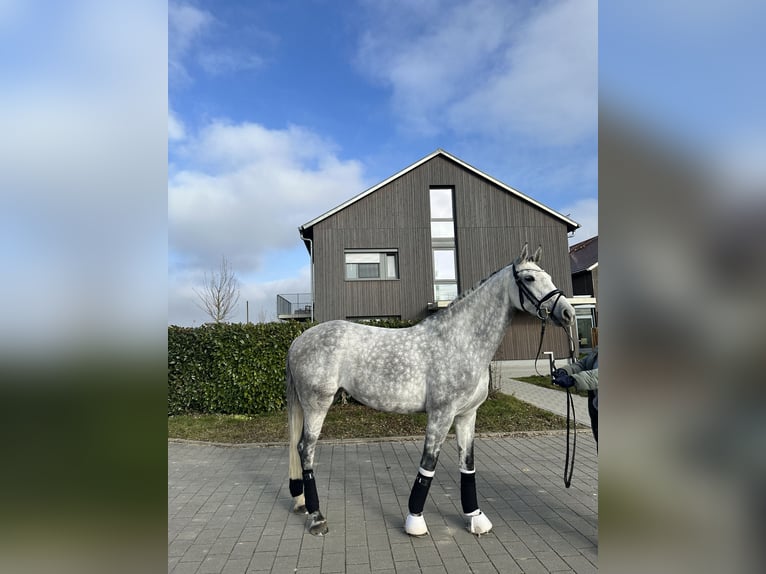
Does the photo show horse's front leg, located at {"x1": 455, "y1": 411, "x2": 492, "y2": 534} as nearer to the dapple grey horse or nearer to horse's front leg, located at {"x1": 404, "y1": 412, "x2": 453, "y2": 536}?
the dapple grey horse

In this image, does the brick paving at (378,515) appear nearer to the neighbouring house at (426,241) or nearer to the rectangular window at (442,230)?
the neighbouring house at (426,241)

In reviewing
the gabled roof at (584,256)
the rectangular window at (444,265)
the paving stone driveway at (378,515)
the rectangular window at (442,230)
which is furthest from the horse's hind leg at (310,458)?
the gabled roof at (584,256)

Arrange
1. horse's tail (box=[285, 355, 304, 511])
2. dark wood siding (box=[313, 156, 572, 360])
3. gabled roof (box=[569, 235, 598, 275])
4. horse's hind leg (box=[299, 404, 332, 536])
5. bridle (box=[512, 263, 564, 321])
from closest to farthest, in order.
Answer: bridle (box=[512, 263, 564, 321])
horse's hind leg (box=[299, 404, 332, 536])
horse's tail (box=[285, 355, 304, 511])
dark wood siding (box=[313, 156, 572, 360])
gabled roof (box=[569, 235, 598, 275])

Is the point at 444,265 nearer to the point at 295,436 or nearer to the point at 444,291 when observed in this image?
the point at 444,291

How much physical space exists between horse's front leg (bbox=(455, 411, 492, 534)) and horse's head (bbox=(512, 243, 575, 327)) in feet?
3.66

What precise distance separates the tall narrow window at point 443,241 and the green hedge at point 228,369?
11.0 meters

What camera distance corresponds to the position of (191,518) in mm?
3916

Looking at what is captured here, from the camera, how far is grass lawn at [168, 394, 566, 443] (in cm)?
695

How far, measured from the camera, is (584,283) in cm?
2227

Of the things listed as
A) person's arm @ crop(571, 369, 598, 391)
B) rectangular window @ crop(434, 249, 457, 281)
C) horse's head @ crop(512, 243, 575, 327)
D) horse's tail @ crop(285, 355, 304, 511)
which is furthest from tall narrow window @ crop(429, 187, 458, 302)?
person's arm @ crop(571, 369, 598, 391)

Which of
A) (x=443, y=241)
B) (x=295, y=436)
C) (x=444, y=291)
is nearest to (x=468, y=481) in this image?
(x=295, y=436)
